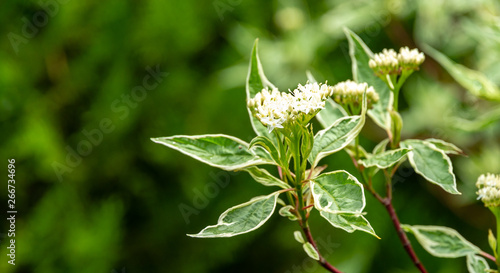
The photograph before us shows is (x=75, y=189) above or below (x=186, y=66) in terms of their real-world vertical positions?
below

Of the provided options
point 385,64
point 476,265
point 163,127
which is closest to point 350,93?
point 385,64

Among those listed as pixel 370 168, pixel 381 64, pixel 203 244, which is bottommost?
pixel 203 244

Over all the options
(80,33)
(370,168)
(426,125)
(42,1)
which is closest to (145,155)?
(80,33)

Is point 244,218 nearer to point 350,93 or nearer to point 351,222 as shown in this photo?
point 351,222

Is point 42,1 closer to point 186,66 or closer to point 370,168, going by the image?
point 186,66

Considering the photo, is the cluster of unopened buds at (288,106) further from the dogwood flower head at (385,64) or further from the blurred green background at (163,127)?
the blurred green background at (163,127)

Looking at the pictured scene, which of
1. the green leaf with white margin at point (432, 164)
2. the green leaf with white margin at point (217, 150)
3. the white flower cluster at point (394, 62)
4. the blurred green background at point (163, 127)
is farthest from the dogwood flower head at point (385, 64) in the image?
the blurred green background at point (163, 127)

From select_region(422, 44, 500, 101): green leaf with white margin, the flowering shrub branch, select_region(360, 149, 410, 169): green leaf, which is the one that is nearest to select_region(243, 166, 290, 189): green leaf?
the flowering shrub branch
